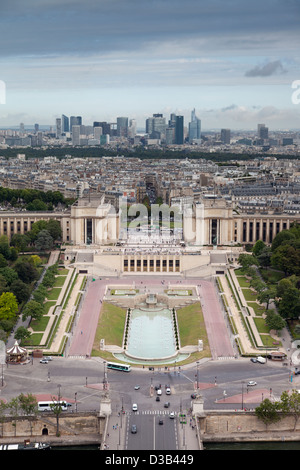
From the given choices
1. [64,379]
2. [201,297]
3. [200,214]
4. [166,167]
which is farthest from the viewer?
[166,167]

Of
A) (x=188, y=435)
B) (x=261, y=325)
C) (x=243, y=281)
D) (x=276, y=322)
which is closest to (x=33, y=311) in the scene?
(x=261, y=325)

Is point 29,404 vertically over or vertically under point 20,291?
under

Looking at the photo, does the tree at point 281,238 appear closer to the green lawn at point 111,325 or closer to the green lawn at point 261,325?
the green lawn at point 261,325

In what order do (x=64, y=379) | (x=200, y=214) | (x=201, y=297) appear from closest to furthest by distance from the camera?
1. (x=64, y=379)
2. (x=201, y=297)
3. (x=200, y=214)

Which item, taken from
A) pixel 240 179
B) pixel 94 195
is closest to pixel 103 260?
pixel 94 195

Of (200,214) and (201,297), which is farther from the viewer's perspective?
(200,214)

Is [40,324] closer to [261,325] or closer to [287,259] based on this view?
[261,325]

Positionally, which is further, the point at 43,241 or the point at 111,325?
the point at 43,241

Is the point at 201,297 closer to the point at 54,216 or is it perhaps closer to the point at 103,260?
the point at 103,260
